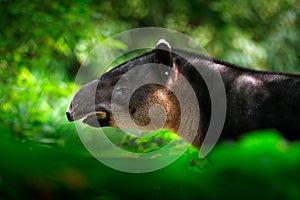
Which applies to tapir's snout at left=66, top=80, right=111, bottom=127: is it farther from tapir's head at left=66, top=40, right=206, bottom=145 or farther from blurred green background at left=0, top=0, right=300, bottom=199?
blurred green background at left=0, top=0, right=300, bottom=199

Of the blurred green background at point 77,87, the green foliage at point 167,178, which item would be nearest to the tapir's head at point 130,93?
the blurred green background at point 77,87

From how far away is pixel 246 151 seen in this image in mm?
829

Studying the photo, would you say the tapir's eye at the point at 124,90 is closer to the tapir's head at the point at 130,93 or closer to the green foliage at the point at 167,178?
the tapir's head at the point at 130,93

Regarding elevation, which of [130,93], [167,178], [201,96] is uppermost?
[167,178]

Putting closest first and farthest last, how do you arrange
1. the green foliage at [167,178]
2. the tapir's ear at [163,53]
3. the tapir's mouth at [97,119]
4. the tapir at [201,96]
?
the green foliage at [167,178], the tapir at [201,96], the tapir's ear at [163,53], the tapir's mouth at [97,119]

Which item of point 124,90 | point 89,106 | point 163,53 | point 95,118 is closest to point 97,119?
point 95,118

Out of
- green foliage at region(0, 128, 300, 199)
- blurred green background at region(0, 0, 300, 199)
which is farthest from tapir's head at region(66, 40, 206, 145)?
green foliage at region(0, 128, 300, 199)

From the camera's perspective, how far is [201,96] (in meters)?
3.22

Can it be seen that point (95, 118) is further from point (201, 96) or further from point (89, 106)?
point (201, 96)

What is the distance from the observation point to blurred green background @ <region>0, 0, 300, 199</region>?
817 mm

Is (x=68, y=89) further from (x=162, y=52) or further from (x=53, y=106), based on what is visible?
→ (x=162, y=52)

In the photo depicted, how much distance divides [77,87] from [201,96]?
2.94 m

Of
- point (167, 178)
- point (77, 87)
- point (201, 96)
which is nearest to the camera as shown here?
point (167, 178)

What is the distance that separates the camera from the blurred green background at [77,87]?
0.82m
